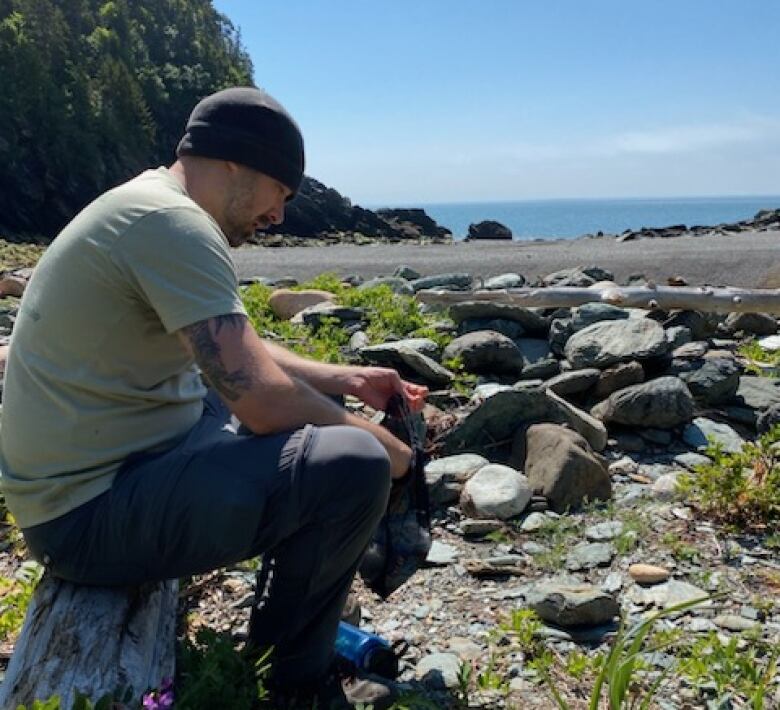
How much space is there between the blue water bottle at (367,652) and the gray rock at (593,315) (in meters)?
4.47

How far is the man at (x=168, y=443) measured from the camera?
257 cm

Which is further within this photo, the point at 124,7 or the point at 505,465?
the point at 124,7

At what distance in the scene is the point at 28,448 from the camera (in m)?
2.69

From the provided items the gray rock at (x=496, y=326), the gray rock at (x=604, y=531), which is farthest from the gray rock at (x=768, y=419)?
the gray rock at (x=496, y=326)

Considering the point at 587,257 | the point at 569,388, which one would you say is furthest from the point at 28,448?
the point at 587,257

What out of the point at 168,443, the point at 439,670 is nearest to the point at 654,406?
the point at 439,670

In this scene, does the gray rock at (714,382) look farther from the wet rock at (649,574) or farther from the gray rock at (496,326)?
the wet rock at (649,574)

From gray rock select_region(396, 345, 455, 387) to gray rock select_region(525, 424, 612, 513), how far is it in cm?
146

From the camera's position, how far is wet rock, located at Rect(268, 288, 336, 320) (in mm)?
9203

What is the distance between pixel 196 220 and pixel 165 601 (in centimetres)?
122

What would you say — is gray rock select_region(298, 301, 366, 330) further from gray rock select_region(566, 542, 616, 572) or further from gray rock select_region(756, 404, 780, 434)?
gray rock select_region(566, 542, 616, 572)

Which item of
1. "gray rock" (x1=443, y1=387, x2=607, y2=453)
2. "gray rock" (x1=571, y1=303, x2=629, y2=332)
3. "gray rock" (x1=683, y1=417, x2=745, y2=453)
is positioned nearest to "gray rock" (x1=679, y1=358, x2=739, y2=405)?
"gray rock" (x1=683, y1=417, x2=745, y2=453)

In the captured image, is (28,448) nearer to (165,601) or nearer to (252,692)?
(165,601)

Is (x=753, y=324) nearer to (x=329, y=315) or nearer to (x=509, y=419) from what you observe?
(x=329, y=315)
